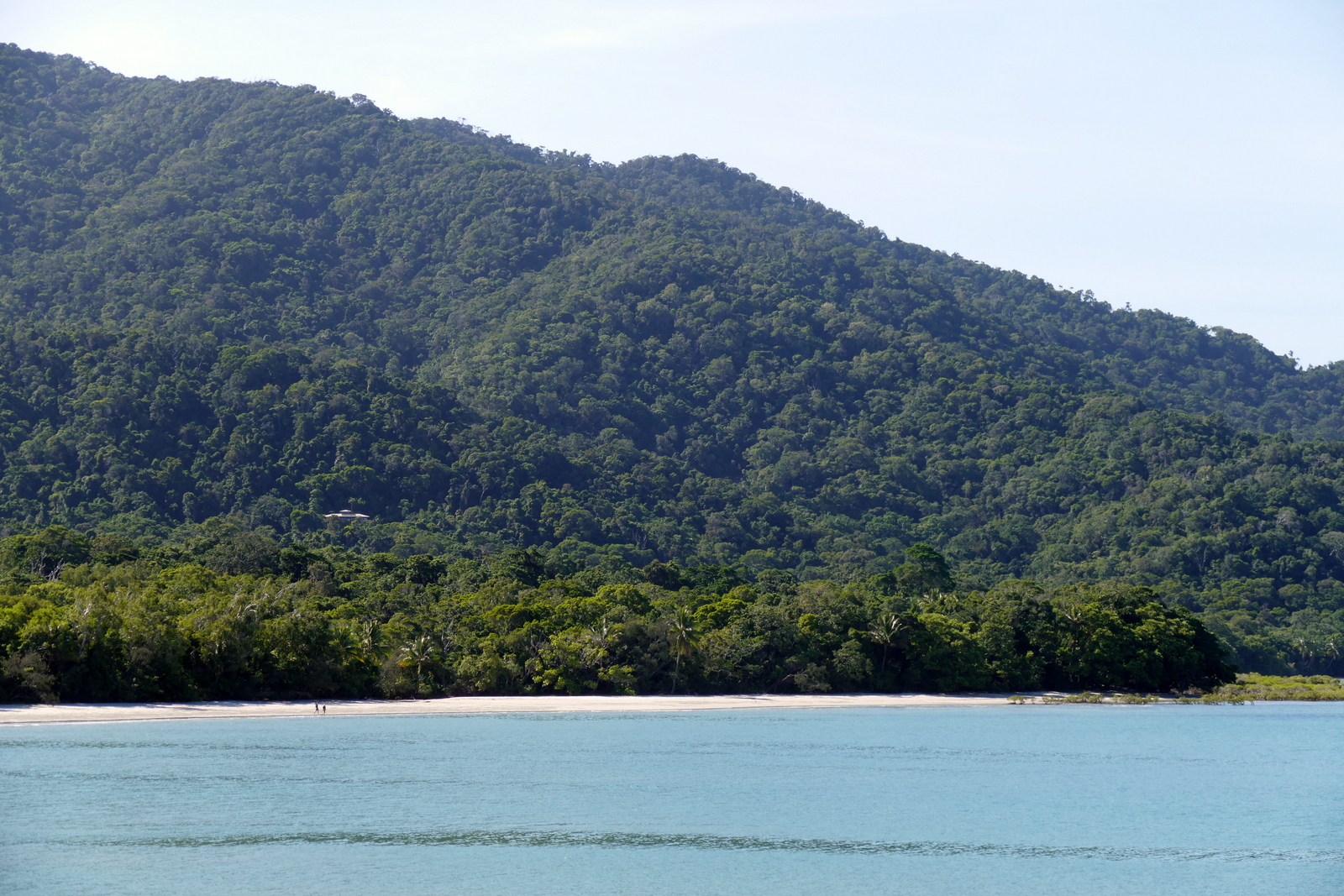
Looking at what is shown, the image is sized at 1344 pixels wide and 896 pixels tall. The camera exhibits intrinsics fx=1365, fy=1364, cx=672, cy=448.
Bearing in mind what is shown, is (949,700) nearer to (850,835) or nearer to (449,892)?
(850,835)

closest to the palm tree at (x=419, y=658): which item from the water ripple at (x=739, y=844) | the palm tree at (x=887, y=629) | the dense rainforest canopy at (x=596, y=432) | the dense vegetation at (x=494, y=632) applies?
the dense vegetation at (x=494, y=632)

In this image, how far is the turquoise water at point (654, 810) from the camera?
27.0 meters

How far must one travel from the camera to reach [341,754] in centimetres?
4194

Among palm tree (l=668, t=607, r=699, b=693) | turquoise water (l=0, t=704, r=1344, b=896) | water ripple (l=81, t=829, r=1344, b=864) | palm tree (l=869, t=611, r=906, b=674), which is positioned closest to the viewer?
turquoise water (l=0, t=704, r=1344, b=896)

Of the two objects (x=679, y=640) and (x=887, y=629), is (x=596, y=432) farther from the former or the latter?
(x=679, y=640)

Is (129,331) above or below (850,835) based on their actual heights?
above

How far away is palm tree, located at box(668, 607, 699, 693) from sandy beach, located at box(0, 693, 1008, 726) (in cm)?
137

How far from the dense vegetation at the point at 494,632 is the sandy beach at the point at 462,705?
1.06 meters

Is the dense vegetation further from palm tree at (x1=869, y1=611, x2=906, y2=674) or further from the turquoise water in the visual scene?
the turquoise water

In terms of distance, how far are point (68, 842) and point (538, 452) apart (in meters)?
104

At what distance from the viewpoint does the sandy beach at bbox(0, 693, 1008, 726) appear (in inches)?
1863

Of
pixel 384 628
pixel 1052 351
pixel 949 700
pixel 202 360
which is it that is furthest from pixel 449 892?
pixel 1052 351

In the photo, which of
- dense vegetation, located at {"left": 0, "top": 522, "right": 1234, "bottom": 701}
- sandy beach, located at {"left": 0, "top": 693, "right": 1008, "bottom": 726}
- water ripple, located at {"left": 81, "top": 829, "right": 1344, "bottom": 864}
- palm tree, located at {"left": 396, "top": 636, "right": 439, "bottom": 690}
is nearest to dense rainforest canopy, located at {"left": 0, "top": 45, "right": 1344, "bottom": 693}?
dense vegetation, located at {"left": 0, "top": 522, "right": 1234, "bottom": 701}

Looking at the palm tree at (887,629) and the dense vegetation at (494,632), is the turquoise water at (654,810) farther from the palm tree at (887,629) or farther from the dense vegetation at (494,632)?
the palm tree at (887,629)
